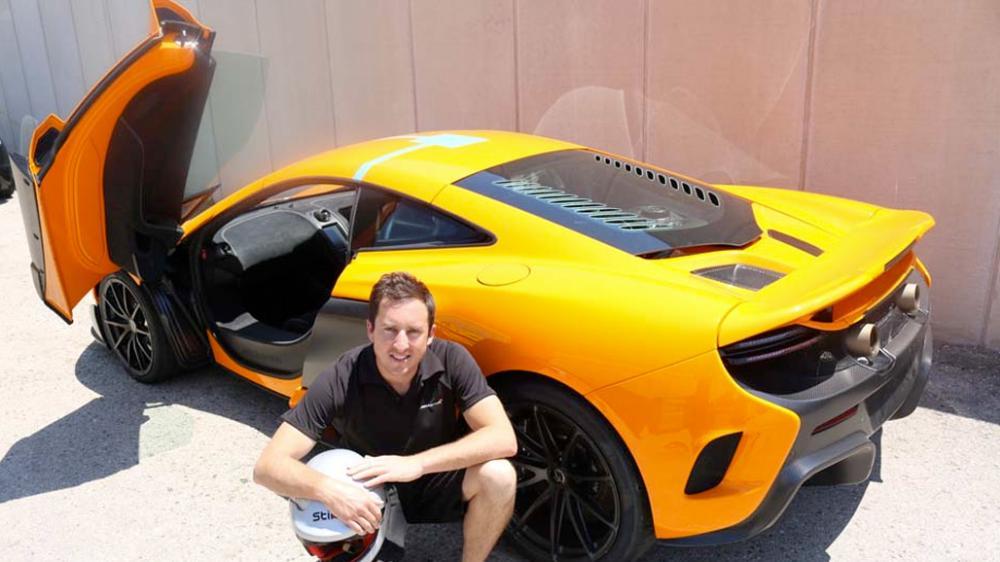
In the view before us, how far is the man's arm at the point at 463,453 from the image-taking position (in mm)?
2346

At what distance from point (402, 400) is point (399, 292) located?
0.36m

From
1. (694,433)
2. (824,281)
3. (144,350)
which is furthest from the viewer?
(144,350)

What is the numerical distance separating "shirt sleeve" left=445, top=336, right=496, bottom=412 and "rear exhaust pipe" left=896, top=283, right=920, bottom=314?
1.44 metres

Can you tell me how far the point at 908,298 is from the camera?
8.93ft

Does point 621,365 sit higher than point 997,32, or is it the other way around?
point 997,32

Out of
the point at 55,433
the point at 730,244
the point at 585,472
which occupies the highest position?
the point at 730,244

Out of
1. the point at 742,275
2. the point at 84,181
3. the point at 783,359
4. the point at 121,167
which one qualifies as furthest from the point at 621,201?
the point at 84,181

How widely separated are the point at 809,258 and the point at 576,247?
0.84 meters

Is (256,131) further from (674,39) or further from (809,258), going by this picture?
(809,258)

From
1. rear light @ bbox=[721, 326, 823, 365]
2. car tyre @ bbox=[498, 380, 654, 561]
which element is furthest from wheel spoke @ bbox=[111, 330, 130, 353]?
rear light @ bbox=[721, 326, 823, 365]

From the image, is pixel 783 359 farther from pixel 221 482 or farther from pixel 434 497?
pixel 221 482

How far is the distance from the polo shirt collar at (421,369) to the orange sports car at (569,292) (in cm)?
19

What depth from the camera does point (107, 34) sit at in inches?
374

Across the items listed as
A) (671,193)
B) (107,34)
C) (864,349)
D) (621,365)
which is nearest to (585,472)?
(621,365)
